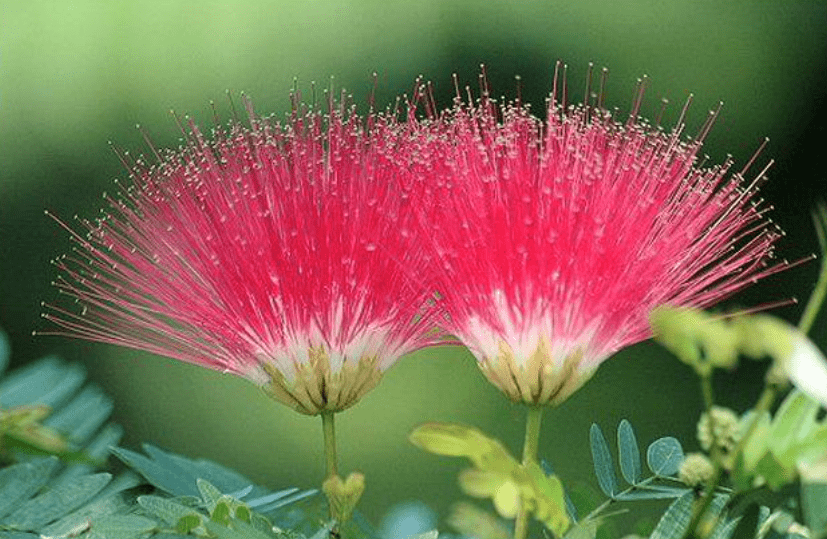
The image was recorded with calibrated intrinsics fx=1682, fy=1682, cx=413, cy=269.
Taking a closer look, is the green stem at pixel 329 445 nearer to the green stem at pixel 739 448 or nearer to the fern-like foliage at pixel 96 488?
the fern-like foliage at pixel 96 488

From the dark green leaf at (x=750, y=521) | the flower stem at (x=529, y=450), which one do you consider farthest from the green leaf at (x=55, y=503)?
the dark green leaf at (x=750, y=521)

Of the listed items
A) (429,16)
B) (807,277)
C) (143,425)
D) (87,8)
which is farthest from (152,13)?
(807,277)

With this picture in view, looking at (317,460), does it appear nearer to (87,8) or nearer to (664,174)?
(87,8)

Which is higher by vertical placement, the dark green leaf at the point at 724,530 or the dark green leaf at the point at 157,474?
the dark green leaf at the point at 724,530

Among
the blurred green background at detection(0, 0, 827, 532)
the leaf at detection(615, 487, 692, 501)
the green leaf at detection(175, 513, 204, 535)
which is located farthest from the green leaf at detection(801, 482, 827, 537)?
the blurred green background at detection(0, 0, 827, 532)

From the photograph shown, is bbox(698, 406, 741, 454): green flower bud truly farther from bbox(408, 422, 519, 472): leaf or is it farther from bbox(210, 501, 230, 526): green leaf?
bbox(210, 501, 230, 526): green leaf

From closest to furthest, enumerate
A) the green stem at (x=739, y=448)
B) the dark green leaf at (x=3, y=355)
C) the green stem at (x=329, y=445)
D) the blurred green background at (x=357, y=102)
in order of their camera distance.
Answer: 1. the green stem at (x=739, y=448)
2. the green stem at (x=329, y=445)
3. the dark green leaf at (x=3, y=355)
4. the blurred green background at (x=357, y=102)

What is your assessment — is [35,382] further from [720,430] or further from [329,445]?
[720,430]
